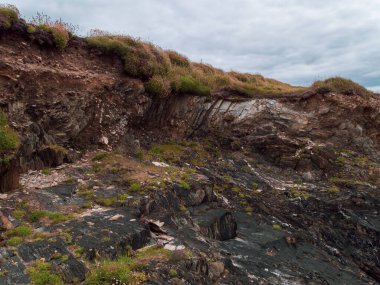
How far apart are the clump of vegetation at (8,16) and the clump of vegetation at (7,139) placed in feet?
17.5

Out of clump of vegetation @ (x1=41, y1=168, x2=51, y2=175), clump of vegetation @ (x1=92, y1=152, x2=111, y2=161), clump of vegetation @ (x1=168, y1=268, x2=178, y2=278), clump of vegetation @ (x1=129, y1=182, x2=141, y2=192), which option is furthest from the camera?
clump of vegetation @ (x1=92, y1=152, x2=111, y2=161)

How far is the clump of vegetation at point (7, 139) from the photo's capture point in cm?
1413

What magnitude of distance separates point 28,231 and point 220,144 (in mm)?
14712

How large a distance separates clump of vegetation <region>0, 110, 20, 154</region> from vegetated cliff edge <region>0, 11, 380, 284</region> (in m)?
0.16

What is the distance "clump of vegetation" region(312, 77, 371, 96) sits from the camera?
85.3ft

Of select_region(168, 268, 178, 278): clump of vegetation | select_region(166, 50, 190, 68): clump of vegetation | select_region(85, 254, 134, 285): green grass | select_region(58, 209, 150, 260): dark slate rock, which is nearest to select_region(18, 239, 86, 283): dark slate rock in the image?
select_region(85, 254, 134, 285): green grass

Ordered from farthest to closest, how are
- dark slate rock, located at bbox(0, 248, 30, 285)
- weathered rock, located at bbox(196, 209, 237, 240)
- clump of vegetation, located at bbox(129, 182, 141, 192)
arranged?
clump of vegetation, located at bbox(129, 182, 141, 192), weathered rock, located at bbox(196, 209, 237, 240), dark slate rock, located at bbox(0, 248, 30, 285)

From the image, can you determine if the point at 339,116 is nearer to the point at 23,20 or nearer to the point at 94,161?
the point at 94,161

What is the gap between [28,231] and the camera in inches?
445

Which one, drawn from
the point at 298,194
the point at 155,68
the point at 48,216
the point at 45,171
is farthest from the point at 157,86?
the point at 48,216

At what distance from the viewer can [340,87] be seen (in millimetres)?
26469

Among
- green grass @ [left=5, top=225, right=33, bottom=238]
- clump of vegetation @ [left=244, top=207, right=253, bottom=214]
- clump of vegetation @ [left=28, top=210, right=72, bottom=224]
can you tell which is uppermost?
clump of vegetation @ [left=28, top=210, right=72, bottom=224]

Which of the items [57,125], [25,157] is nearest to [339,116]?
[57,125]

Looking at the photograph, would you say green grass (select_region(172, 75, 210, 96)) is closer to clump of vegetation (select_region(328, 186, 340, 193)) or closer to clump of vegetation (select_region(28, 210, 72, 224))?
clump of vegetation (select_region(328, 186, 340, 193))
